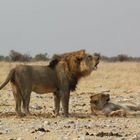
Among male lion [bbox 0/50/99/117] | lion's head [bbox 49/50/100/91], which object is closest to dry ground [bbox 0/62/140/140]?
male lion [bbox 0/50/99/117]

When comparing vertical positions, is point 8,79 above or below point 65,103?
above

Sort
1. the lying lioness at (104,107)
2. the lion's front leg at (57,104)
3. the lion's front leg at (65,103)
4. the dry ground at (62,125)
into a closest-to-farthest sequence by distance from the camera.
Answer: the dry ground at (62,125), the lion's front leg at (65,103), the lion's front leg at (57,104), the lying lioness at (104,107)

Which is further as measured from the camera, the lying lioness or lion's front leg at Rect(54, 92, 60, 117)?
the lying lioness

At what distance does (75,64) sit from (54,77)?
0.66 metres

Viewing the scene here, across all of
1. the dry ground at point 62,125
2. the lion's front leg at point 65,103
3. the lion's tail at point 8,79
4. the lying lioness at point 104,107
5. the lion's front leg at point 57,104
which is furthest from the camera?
the lying lioness at point 104,107

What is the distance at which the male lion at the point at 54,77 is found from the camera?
1546 centimetres

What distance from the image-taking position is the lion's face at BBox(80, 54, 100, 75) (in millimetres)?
16084

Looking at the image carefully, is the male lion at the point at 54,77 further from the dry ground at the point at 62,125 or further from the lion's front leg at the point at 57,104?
the dry ground at the point at 62,125

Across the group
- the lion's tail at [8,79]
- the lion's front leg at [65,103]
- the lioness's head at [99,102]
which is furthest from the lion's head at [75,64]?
the lion's tail at [8,79]

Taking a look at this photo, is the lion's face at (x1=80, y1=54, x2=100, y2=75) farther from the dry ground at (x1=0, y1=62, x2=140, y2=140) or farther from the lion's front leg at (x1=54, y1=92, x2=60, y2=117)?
the dry ground at (x1=0, y1=62, x2=140, y2=140)

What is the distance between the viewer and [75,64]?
16.3 meters

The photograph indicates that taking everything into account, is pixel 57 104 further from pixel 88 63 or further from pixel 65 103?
pixel 88 63

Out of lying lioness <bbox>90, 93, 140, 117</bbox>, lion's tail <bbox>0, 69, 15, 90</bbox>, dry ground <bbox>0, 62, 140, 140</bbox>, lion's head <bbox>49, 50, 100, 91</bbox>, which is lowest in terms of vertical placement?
dry ground <bbox>0, 62, 140, 140</bbox>

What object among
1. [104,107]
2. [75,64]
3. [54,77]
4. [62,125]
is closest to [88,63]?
[75,64]
